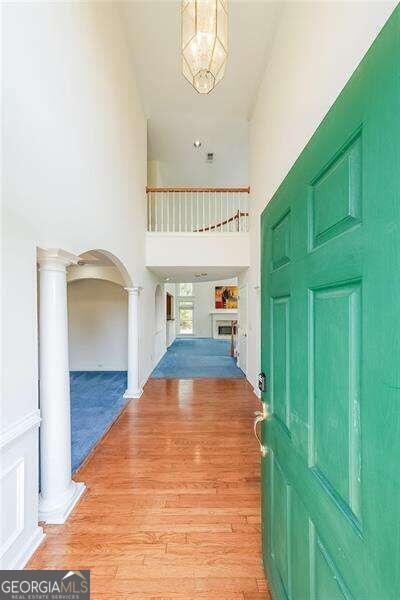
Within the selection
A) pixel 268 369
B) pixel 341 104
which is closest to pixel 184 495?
pixel 268 369

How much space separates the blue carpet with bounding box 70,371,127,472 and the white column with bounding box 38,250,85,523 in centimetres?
56

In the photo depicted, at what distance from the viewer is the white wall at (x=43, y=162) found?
5.33 feet

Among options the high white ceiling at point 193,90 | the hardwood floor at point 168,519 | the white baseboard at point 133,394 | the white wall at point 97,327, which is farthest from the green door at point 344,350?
the white wall at point 97,327

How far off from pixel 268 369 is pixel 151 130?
6.59 metres

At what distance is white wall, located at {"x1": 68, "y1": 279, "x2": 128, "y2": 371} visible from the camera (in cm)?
693

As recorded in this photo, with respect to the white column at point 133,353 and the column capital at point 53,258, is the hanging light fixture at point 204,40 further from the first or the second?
the white column at point 133,353

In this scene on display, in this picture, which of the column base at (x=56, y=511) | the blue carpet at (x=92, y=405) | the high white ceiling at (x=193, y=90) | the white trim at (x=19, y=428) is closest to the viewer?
the white trim at (x=19, y=428)

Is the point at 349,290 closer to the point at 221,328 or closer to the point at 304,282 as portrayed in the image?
the point at 304,282

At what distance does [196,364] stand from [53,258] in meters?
5.87

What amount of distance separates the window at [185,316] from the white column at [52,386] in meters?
12.0

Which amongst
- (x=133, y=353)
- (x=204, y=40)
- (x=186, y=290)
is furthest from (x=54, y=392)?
(x=186, y=290)

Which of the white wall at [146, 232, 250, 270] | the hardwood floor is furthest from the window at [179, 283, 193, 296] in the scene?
the hardwood floor

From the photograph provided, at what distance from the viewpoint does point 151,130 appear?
21.0ft

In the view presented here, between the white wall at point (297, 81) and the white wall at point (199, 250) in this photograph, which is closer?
the white wall at point (297, 81)
